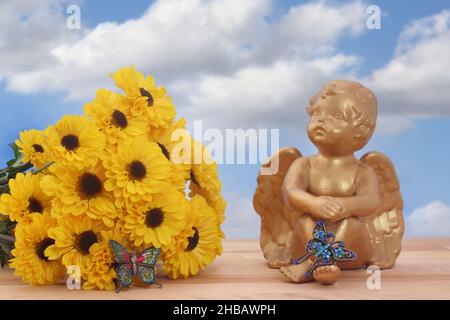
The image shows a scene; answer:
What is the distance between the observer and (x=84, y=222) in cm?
132

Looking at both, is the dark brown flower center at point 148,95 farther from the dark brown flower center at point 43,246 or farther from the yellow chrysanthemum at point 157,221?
the dark brown flower center at point 43,246

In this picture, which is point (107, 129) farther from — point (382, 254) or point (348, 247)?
point (382, 254)

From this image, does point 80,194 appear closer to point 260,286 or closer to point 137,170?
point 137,170

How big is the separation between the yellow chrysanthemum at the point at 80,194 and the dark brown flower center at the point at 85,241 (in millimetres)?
48

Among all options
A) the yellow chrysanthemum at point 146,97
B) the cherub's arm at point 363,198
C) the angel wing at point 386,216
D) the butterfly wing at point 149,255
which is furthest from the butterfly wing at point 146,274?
the angel wing at point 386,216

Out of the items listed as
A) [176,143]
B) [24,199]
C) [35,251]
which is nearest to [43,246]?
[35,251]

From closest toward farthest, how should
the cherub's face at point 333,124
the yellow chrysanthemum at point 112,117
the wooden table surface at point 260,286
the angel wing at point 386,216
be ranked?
the wooden table surface at point 260,286 → the yellow chrysanthemum at point 112,117 → the cherub's face at point 333,124 → the angel wing at point 386,216

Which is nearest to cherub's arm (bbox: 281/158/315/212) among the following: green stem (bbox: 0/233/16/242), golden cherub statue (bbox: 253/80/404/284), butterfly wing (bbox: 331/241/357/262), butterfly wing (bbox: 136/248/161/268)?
golden cherub statue (bbox: 253/80/404/284)

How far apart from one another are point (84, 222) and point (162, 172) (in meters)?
0.20

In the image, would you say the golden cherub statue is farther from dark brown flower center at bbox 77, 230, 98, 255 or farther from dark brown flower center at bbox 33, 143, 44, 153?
dark brown flower center at bbox 33, 143, 44, 153

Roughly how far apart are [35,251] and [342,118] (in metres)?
0.77

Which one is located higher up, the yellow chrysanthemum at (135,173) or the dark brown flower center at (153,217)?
the yellow chrysanthemum at (135,173)

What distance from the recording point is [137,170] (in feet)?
4.26

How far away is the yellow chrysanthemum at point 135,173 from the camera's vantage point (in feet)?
4.20
